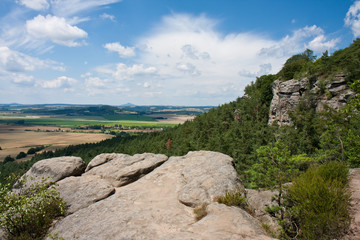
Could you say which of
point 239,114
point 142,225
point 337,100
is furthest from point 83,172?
point 239,114

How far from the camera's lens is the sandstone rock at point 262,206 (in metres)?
10.6

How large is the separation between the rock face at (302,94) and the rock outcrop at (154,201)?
32.4 m

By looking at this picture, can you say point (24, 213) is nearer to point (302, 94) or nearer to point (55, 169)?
point (55, 169)

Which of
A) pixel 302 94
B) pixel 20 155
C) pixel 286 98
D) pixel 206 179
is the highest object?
pixel 302 94

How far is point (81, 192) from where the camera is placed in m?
14.5

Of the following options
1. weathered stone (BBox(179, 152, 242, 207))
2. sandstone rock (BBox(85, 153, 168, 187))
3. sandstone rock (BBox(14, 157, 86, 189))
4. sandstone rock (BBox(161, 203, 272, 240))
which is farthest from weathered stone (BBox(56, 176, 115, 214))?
sandstone rock (BBox(161, 203, 272, 240))

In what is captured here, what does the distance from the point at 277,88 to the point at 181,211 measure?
54.1 m

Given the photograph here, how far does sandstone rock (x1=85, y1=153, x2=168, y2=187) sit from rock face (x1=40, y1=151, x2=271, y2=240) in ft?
0.31

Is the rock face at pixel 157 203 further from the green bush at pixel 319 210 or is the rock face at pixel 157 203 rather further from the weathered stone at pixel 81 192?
the green bush at pixel 319 210

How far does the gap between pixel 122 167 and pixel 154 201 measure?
7482mm

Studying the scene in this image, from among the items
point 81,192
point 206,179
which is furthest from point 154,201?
point 81,192

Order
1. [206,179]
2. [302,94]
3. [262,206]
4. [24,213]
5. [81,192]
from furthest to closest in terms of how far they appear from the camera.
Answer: [302,94] < [81,192] < [206,179] < [262,206] < [24,213]

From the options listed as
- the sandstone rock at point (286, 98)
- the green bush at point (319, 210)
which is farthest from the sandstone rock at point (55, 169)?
the sandstone rock at point (286, 98)

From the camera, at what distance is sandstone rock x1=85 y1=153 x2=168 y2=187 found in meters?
17.3
